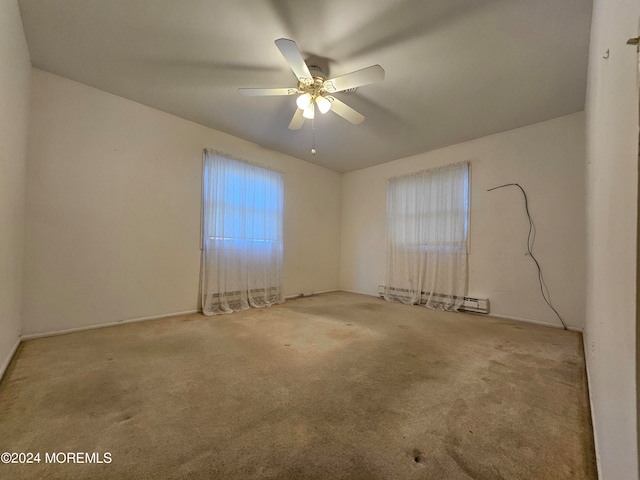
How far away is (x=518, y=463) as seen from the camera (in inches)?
41.3

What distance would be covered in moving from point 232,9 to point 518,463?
303 centimetres

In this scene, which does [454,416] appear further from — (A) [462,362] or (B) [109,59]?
(B) [109,59]

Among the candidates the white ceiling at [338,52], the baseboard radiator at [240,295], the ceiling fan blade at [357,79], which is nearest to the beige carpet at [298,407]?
the baseboard radiator at [240,295]

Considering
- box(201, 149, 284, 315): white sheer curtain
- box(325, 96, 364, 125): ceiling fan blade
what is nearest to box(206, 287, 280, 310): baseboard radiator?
box(201, 149, 284, 315): white sheer curtain

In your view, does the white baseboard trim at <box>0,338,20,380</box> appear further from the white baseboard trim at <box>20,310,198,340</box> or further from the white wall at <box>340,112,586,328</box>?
the white wall at <box>340,112,586,328</box>

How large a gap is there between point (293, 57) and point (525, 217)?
3426 millimetres

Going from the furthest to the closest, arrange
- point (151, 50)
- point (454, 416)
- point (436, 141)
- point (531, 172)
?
→ point (436, 141) < point (531, 172) < point (151, 50) < point (454, 416)

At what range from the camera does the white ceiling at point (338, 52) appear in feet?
5.76

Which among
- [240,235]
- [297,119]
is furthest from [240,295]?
[297,119]

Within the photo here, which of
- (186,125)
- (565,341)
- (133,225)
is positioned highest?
(186,125)

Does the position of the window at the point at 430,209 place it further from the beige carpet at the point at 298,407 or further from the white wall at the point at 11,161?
the white wall at the point at 11,161

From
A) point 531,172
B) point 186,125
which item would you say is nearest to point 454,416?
point 531,172

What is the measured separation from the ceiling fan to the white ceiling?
0.23m

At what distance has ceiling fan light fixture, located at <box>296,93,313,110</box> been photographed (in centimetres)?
227
